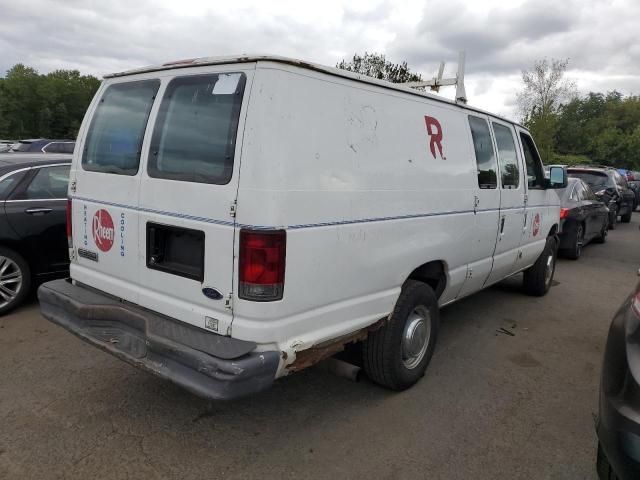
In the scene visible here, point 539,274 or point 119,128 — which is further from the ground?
point 119,128

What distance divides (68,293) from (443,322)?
3.69 meters

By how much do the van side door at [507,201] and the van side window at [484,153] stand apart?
0.55ft

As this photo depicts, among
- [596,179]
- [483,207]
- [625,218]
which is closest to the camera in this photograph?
[483,207]

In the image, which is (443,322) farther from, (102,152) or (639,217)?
(639,217)

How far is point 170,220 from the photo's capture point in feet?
9.46

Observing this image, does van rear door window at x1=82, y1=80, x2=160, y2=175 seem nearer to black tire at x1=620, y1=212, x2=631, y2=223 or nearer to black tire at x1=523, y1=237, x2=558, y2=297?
black tire at x1=523, y1=237, x2=558, y2=297

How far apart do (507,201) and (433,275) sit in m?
1.48

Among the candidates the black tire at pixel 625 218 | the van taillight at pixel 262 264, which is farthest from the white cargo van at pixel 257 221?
the black tire at pixel 625 218

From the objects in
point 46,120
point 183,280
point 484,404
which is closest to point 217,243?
point 183,280

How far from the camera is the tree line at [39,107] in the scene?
6125 cm

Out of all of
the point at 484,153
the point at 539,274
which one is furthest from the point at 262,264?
the point at 539,274

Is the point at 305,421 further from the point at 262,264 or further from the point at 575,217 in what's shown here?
the point at 575,217

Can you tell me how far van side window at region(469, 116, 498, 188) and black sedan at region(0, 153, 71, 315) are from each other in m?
4.23

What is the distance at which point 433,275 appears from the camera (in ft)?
13.0
